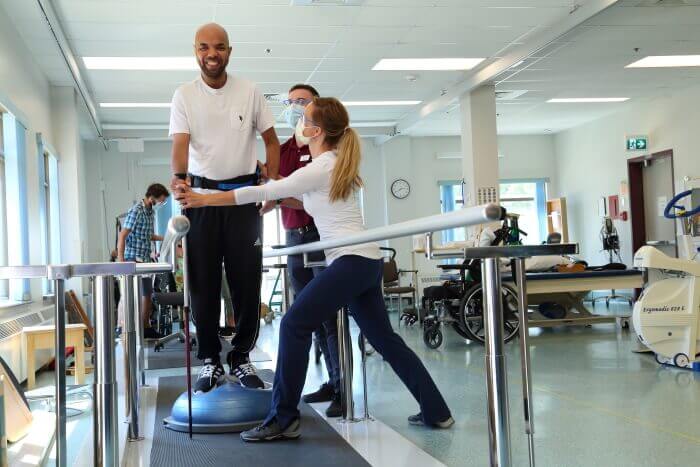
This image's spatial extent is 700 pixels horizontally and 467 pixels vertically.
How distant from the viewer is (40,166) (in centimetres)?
773

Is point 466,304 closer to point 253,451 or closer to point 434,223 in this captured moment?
point 253,451

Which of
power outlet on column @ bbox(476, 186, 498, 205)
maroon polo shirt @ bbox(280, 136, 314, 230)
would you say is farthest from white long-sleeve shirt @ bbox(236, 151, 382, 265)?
power outlet on column @ bbox(476, 186, 498, 205)

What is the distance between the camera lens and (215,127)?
285 centimetres

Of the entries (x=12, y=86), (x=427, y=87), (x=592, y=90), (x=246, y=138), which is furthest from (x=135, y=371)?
(x=592, y=90)

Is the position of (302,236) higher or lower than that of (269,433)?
higher

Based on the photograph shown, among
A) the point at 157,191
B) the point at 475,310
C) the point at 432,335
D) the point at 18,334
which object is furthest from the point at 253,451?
the point at 157,191

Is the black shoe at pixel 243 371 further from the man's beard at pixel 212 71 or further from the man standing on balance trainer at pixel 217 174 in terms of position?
the man's beard at pixel 212 71

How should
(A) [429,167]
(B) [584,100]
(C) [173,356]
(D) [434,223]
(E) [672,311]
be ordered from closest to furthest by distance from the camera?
(D) [434,223], (E) [672,311], (C) [173,356], (B) [584,100], (A) [429,167]

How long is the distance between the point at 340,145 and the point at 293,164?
107 centimetres

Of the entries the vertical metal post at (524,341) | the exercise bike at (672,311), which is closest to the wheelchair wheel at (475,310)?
the exercise bike at (672,311)

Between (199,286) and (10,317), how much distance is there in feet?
11.6

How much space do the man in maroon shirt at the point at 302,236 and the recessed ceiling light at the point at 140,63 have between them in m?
4.89

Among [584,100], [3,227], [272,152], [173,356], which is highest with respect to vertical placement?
[584,100]

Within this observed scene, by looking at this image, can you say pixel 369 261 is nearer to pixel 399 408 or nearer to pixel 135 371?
pixel 135 371
